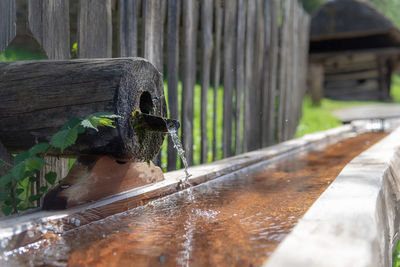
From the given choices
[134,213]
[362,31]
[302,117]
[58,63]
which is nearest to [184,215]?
[134,213]

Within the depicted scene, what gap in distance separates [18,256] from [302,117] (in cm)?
665

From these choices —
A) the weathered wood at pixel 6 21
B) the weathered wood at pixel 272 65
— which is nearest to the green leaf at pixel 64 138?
the weathered wood at pixel 6 21

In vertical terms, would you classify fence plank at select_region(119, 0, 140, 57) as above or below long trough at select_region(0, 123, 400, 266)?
above

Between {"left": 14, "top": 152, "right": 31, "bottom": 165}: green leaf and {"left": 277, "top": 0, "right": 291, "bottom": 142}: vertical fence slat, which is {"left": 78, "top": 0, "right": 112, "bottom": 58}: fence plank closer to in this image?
{"left": 14, "top": 152, "right": 31, "bottom": 165}: green leaf

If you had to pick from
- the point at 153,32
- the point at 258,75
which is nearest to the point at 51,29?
the point at 153,32

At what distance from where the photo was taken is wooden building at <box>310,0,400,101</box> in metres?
11.4

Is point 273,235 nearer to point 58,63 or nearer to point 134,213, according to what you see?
point 134,213

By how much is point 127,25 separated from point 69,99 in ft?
3.04

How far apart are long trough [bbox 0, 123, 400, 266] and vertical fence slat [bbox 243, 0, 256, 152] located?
167cm

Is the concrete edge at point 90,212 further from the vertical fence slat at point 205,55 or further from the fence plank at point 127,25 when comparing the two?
the fence plank at point 127,25

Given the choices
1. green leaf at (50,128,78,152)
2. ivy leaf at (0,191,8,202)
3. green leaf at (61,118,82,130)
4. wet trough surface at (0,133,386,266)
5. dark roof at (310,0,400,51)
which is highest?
dark roof at (310,0,400,51)

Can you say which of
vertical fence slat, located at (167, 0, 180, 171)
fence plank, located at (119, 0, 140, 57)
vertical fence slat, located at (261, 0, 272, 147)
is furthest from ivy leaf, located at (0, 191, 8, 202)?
vertical fence slat, located at (261, 0, 272, 147)

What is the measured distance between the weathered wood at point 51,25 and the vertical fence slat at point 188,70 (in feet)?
3.59

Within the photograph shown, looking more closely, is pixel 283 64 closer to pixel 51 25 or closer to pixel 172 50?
pixel 172 50
